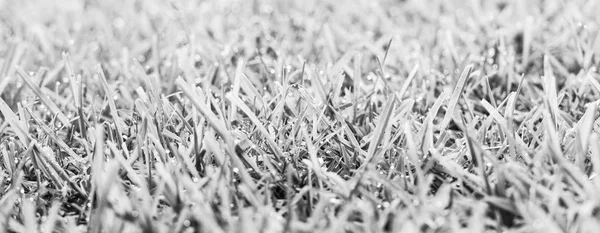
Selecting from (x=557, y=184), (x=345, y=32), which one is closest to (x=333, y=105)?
(x=557, y=184)

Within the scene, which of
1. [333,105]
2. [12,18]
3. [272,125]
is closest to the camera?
[272,125]

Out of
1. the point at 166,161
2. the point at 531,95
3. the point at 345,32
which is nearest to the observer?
the point at 166,161

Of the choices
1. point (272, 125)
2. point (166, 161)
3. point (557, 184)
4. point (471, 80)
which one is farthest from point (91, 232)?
point (471, 80)

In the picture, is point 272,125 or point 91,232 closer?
point 91,232

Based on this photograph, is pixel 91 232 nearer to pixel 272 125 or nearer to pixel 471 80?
pixel 272 125

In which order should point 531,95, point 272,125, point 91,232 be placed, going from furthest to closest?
point 531,95 → point 272,125 → point 91,232

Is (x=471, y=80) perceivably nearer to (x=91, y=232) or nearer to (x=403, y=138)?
(x=403, y=138)
